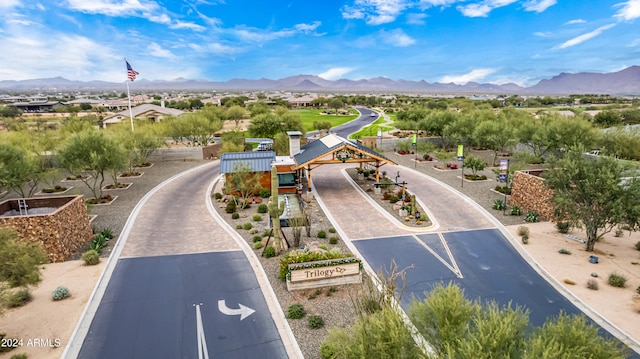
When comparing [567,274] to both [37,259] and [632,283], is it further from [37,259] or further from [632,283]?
[37,259]

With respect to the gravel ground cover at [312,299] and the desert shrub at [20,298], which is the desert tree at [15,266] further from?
the gravel ground cover at [312,299]

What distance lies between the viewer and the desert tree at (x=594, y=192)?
19.8 metres

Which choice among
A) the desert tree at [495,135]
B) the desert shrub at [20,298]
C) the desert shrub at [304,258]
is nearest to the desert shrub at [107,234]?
the desert shrub at [20,298]

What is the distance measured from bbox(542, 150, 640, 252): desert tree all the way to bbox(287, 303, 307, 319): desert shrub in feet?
55.2

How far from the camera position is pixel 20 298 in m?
16.9

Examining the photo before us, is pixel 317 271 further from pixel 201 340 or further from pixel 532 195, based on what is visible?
pixel 532 195

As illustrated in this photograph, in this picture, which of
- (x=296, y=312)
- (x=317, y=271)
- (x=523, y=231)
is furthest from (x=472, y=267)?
(x=296, y=312)

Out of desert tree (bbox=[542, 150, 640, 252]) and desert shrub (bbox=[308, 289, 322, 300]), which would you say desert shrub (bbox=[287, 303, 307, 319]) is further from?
desert tree (bbox=[542, 150, 640, 252])

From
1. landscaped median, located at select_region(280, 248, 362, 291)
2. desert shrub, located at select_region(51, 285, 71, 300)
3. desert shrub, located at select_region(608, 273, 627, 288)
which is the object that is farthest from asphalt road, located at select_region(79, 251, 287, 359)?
desert shrub, located at select_region(608, 273, 627, 288)

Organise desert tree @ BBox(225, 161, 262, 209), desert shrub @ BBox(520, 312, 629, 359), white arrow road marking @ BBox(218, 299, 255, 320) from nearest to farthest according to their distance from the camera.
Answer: desert shrub @ BBox(520, 312, 629, 359), white arrow road marking @ BBox(218, 299, 255, 320), desert tree @ BBox(225, 161, 262, 209)

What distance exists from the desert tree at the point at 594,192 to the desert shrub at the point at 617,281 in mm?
3367

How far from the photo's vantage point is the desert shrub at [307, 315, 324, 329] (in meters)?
15.2

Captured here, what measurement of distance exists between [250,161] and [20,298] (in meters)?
20.8

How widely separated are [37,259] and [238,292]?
8731 millimetres
